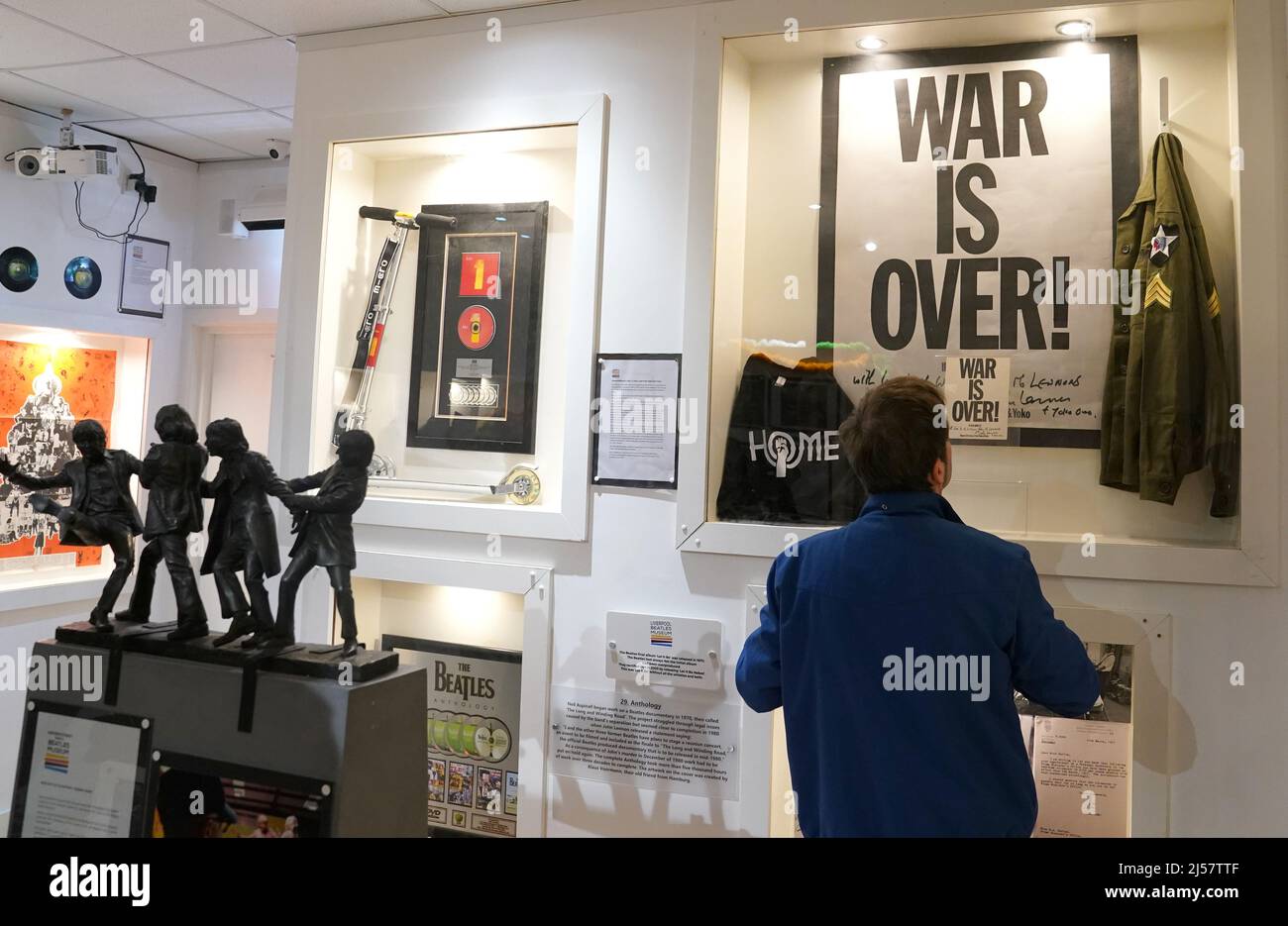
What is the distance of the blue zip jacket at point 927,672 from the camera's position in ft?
5.02

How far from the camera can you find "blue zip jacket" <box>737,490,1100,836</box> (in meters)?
1.53

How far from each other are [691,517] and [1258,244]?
60.7 inches

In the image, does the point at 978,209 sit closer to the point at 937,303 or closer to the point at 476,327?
the point at 937,303

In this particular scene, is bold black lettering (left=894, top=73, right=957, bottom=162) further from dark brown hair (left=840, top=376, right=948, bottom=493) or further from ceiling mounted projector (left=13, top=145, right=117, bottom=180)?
ceiling mounted projector (left=13, top=145, right=117, bottom=180)

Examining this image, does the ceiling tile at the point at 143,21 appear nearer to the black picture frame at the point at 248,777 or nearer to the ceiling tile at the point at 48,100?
the ceiling tile at the point at 48,100

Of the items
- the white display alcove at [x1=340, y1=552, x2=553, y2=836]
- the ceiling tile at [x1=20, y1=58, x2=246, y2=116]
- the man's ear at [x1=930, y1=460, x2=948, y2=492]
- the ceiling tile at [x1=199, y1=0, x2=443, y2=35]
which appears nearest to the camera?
the man's ear at [x1=930, y1=460, x2=948, y2=492]

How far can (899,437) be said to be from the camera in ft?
5.35

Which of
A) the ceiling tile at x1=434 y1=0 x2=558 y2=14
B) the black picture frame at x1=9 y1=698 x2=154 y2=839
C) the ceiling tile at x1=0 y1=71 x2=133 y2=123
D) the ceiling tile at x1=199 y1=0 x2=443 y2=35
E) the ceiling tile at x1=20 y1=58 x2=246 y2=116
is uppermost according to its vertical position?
the ceiling tile at x1=0 y1=71 x2=133 y2=123

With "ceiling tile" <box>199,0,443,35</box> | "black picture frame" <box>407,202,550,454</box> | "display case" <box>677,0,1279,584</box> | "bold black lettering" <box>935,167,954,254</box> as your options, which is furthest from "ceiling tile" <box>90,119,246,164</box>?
"bold black lettering" <box>935,167,954,254</box>

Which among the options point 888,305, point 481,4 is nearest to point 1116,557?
point 888,305

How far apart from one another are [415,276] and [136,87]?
159 centimetres

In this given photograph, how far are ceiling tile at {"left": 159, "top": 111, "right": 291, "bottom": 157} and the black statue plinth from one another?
8.74 feet

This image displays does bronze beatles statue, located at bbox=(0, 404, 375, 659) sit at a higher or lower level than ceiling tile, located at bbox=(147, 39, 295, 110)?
lower
